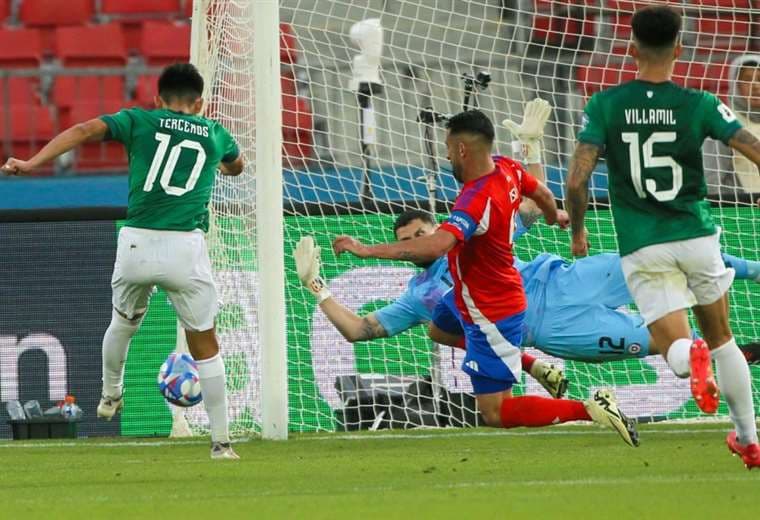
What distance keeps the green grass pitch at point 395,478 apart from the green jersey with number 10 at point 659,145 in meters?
1.02

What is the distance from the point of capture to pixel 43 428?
10617 millimetres

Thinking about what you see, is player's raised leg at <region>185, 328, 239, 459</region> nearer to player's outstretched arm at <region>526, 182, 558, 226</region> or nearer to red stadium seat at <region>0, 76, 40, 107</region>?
player's outstretched arm at <region>526, 182, 558, 226</region>

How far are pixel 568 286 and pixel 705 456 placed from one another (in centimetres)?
246

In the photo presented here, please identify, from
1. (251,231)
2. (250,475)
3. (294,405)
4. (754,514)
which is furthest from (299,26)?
(754,514)

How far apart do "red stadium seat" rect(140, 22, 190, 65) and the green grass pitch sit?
6.65 metres

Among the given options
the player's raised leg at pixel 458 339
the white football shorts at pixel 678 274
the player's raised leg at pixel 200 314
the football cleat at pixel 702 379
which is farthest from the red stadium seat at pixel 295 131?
the football cleat at pixel 702 379

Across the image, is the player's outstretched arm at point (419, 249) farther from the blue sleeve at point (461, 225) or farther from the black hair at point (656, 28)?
the black hair at point (656, 28)

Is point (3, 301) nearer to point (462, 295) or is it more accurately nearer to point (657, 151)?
point (462, 295)

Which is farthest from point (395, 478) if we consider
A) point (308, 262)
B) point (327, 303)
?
point (327, 303)

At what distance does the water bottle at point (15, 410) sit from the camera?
35.3ft

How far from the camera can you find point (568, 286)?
978 cm

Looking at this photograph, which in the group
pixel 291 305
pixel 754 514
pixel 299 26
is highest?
pixel 299 26

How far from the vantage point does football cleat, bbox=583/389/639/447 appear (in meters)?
7.85

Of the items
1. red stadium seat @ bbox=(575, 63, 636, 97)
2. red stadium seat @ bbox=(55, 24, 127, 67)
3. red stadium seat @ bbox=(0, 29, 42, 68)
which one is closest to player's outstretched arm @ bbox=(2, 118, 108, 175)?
red stadium seat @ bbox=(575, 63, 636, 97)
